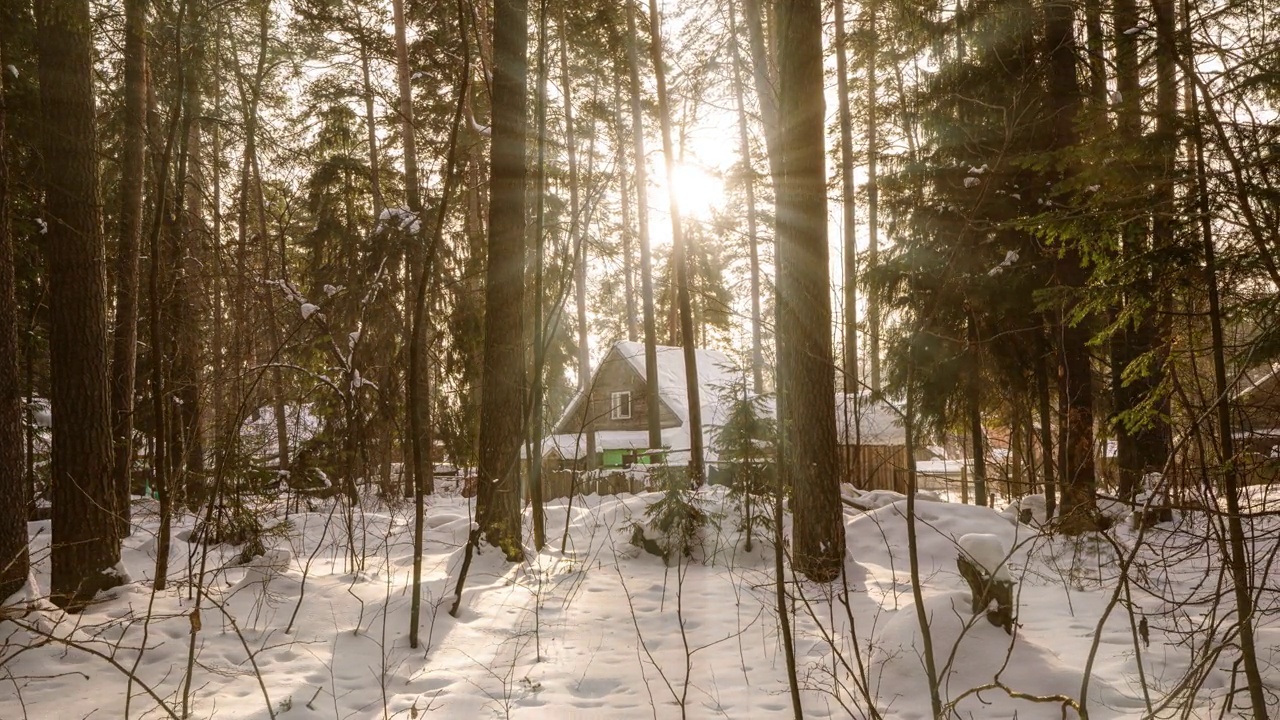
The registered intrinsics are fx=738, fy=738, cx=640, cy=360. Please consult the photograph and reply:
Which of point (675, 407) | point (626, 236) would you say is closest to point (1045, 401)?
point (626, 236)

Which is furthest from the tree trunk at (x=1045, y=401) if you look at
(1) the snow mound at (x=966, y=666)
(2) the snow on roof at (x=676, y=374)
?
(2) the snow on roof at (x=676, y=374)

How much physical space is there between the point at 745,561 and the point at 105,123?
38.1 ft

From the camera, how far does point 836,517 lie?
6500mm

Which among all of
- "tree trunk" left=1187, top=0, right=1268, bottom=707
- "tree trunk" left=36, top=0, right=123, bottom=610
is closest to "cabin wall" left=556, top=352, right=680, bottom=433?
"tree trunk" left=36, top=0, right=123, bottom=610

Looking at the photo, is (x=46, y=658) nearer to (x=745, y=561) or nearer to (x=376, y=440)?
(x=745, y=561)

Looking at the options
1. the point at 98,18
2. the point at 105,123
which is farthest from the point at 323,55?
the point at 98,18

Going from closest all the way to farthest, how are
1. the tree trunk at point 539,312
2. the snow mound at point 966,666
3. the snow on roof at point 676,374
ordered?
1. the snow mound at point 966,666
2. the tree trunk at point 539,312
3. the snow on roof at point 676,374

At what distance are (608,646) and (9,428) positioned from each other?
423 centimetres

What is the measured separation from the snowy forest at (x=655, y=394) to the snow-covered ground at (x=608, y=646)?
0.14ft

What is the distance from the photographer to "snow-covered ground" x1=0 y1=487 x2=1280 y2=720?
3881 millimetres

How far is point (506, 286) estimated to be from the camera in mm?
7383

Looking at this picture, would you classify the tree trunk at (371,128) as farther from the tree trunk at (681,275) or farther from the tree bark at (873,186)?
the tree bark at (873,186)

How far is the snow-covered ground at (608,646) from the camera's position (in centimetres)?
388

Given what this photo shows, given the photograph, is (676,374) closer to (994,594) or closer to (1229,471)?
(994,594)
